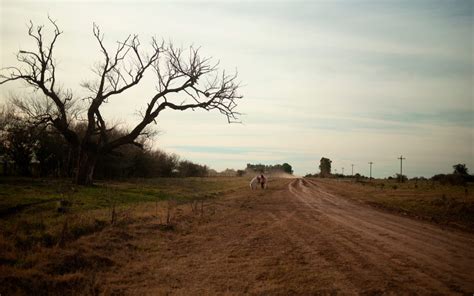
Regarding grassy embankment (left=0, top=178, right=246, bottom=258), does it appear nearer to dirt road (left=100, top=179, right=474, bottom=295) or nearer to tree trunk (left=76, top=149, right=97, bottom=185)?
dirt road (left=100, top=179, right=474, bottom=295)

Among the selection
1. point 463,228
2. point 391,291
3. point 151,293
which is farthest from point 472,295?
point 463,228

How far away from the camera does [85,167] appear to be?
95.8 ft

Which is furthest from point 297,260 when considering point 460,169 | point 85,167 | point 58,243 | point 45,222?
point 460,169

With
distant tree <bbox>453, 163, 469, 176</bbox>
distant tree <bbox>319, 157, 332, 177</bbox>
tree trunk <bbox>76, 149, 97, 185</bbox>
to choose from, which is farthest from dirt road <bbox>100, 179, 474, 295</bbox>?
distant tree <bbox>319, 157, 332, 177</bbox>

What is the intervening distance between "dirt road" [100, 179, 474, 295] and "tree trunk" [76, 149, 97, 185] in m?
17.0

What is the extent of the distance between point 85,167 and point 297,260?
24.2 m

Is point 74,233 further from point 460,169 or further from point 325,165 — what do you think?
point 325,165

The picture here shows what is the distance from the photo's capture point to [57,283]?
7273 millimetres

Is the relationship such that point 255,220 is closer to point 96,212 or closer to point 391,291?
point 96,212

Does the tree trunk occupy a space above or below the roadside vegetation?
above

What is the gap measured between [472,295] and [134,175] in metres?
52.2

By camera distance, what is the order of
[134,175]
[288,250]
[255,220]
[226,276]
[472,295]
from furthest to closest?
[134,175] → [255,220] → [288,250] → [226,276] → [472,295]

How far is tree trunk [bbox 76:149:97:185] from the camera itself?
94.4 ft

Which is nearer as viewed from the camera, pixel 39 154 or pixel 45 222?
pixel 45 222
